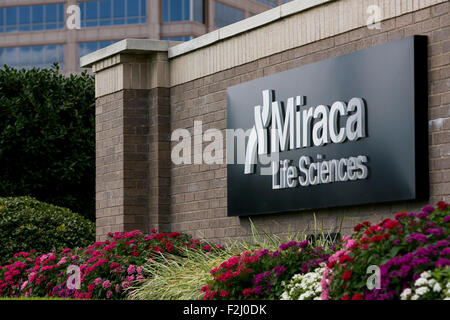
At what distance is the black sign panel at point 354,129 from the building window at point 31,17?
2024 inches

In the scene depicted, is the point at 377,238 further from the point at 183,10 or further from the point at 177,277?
the point at 183,10

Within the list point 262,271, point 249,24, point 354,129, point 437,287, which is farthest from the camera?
point 249,24

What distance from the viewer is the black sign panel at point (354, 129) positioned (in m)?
10.6

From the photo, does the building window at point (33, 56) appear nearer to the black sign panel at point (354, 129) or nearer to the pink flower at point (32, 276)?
the pink flower at point (32, 276)

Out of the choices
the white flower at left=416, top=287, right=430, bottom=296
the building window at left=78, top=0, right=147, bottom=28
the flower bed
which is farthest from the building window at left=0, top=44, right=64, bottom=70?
the white flower at left=416, top=287, right=430, bottom=296

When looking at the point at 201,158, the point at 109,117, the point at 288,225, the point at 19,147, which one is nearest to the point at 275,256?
the point at 288,225

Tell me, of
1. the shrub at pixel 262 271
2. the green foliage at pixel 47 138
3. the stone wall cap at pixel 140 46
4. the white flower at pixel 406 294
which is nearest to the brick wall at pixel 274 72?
the stone wall cap at pixel 140 46

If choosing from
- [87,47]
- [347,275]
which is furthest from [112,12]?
[347,275]

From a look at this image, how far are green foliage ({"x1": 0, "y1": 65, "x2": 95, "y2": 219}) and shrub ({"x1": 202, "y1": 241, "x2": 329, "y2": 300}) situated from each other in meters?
12.3

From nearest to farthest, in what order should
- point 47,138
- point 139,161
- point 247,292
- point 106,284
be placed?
point 247,292 < point 106,284 < point 139,161 < point 47,138

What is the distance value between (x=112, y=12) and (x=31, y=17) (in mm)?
6387

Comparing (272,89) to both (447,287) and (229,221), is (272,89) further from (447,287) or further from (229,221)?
(447,287)

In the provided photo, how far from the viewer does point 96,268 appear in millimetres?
12359

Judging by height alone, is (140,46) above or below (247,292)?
above
